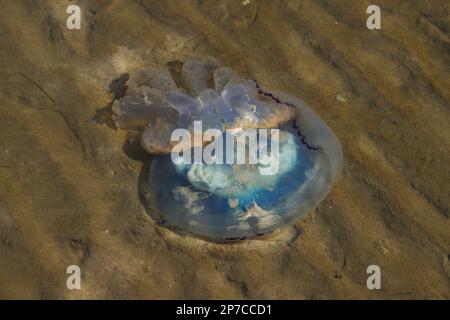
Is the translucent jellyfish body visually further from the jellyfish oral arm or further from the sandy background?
the sandy background

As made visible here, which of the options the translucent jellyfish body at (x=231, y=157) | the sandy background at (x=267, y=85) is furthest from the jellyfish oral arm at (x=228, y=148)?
the sandy background at (x=267, y=85)

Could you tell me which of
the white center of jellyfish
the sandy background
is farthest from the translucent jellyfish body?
the sandy background

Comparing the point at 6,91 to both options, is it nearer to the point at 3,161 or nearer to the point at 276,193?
the point at 3,161
